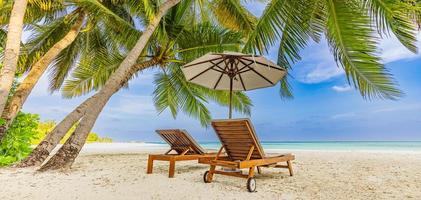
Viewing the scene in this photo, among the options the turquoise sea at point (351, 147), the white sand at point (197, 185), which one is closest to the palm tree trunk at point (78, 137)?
the white sand at point (197, 185)

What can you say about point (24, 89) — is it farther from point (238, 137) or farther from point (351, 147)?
point (351, 147)

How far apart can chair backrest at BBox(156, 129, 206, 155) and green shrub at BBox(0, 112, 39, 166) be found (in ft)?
9.70

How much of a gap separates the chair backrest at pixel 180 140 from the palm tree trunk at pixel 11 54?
263cm

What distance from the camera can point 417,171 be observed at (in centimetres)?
512

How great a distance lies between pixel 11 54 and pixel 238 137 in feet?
13.8

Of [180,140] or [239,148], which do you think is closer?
[239,148]

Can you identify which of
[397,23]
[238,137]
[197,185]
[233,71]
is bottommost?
[197,185]

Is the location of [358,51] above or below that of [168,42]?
below

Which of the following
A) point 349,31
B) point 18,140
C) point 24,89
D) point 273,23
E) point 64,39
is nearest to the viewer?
point 349,31

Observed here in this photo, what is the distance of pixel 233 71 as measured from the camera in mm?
5457

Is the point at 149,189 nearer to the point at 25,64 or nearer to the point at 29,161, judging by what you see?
the point at 29,161

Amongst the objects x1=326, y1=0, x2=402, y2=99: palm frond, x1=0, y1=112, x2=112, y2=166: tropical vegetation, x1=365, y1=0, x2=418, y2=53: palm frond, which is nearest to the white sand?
x1=326, y1=0, x2=402, y2=99: palm frond

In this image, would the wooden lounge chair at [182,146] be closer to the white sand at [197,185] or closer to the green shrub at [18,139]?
the white sand at [197,185]

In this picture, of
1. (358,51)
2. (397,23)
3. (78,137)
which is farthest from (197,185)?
(397,23)
